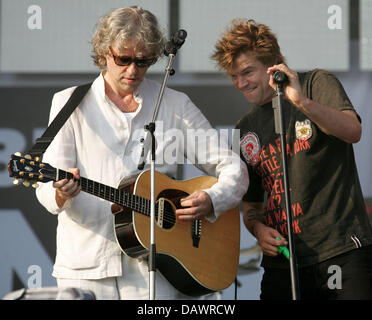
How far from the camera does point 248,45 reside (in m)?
3.41

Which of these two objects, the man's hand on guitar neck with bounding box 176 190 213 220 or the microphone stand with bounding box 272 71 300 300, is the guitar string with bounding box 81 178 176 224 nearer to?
the man's hand on guitar neck with bounding box 176 190 213 220

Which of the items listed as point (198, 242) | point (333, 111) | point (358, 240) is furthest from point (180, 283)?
point (333, 111)

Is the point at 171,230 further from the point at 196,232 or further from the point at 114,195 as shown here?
the point at 114,195

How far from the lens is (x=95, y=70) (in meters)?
4.22

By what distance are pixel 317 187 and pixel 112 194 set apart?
105cm

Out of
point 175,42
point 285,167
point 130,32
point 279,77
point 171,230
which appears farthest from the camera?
point 171,230

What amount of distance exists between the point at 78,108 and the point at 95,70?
1.21 m

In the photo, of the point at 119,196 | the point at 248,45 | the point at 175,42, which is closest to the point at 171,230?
the point at 119,196

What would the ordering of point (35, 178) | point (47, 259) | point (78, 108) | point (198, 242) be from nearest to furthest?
point (35, 178)
point (78, 108)
point (198, 242)
point (47, 259)

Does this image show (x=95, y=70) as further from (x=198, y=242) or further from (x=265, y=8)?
(x=198, y=242)

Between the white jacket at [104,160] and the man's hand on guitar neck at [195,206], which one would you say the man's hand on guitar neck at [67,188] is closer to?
the white jacket at [104,160]

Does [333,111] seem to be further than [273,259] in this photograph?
No

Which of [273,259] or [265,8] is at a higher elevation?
[265,8]

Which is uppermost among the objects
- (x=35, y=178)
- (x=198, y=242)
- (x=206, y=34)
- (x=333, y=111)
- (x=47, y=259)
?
(x=206, y=34)
